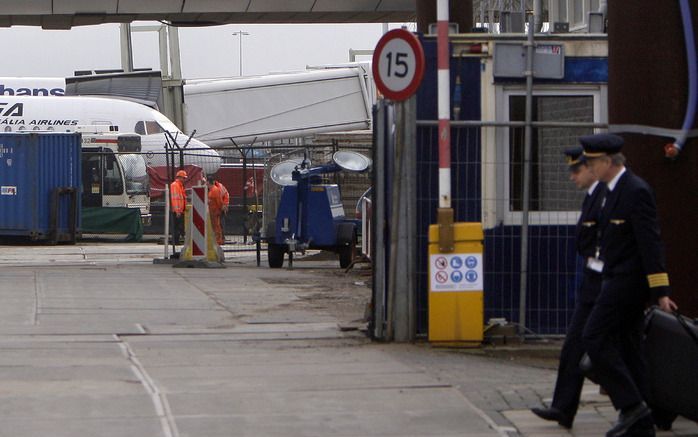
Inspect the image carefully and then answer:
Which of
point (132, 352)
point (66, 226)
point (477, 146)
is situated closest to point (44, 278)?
point (132, 352)

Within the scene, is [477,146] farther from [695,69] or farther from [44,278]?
[44,278]

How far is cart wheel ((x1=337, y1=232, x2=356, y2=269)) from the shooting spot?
2117 cm

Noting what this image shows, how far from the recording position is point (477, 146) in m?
11.3

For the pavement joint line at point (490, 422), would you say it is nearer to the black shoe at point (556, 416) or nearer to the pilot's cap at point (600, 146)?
the black shoe at point (556, 416)

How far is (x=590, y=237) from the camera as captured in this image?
753 cm

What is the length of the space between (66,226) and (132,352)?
19728 millimetres

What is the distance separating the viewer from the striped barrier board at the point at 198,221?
21.0 m

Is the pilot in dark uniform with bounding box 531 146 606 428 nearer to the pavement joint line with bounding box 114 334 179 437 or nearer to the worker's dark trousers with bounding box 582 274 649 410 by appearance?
the worker's dark trousers with bounding box 582 274 649 410

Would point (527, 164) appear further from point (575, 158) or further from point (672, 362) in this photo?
point (672, 362)

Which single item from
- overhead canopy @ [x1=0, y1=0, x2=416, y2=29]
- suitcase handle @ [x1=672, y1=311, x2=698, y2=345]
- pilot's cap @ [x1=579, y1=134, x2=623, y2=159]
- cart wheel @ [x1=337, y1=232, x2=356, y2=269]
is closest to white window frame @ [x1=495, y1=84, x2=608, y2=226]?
pilot's cap @ [x1=579, y1=134, x2=623, y2=159]

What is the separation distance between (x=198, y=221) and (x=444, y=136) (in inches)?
436

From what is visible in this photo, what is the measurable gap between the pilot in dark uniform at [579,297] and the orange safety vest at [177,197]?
676 inches

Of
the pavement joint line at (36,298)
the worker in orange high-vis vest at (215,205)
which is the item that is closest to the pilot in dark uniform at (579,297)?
the pavement joint line at (36,298)

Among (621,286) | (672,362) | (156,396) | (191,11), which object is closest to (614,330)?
(621,286)
